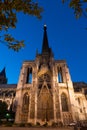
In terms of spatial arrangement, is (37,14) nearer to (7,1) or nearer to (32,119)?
(7,1)

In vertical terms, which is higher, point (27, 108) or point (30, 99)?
point (30, 99)

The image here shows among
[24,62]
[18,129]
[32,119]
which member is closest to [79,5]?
[18,129]

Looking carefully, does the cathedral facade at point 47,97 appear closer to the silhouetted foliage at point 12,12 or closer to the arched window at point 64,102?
the arched window at point 64,102

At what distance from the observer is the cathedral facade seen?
98.0ft

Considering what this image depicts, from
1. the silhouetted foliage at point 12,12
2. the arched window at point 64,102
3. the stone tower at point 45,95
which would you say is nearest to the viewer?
the silhouetted foliage at point 12,12

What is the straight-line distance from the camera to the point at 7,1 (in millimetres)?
4102

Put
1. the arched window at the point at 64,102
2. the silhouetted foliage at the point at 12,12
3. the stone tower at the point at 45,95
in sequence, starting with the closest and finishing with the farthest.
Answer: the silhouetted foliage at the point at 12,12
the stone tower at the point at 45,95
the arched window at the point at 64,102

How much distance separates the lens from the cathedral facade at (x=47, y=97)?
2988cm

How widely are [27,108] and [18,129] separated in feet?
59.8

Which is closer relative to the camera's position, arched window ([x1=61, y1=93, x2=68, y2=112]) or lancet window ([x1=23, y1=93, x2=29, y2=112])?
arched window ([x1=61, y1=93, x2=68, y2=112])

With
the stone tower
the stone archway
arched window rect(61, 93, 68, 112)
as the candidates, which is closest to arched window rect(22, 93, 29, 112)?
the stone tower

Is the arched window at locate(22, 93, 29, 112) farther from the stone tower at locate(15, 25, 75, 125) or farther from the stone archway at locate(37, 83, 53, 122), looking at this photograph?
the stone archway at locate(37, 83, 53, 122)

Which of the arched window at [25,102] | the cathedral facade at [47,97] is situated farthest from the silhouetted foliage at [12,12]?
the arched window at [25,102]

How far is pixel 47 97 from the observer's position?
33.6m
